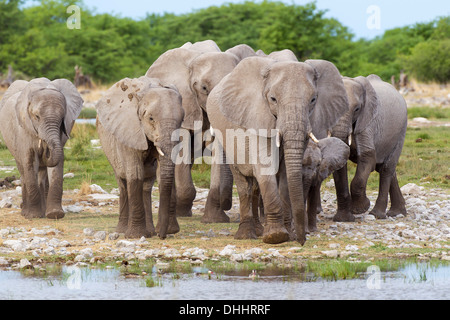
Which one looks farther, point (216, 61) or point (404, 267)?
point (216, 61)

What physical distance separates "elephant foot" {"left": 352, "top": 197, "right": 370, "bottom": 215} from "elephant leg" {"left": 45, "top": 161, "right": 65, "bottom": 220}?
3.78 m

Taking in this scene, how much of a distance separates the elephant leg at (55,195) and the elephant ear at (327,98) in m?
3.87

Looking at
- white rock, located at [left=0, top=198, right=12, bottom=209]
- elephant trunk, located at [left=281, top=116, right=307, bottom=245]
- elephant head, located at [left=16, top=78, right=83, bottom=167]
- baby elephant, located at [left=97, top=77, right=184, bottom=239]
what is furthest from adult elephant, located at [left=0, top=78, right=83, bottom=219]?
elephant trunk, located at [left=281, top=116, right=307, bottom=245]

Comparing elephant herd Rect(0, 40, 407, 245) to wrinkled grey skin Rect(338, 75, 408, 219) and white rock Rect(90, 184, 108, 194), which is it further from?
white rock Rect(90, 184, 108, 194)

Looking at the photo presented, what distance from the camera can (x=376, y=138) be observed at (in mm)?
12562

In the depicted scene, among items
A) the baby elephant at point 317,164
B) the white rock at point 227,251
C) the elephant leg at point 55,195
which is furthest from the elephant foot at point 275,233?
the elephant leg at point 55,195

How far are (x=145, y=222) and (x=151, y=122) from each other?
47.2 inches

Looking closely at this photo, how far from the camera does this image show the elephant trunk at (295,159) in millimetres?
9039

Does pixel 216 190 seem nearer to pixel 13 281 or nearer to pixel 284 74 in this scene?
pixel 284 74

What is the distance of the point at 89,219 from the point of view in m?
12.2

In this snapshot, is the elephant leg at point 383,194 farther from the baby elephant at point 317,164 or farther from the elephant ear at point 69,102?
the elephant ear at point 69,102

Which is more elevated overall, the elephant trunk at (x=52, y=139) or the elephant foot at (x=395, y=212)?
the elephant trunk at (x=52, y=139)

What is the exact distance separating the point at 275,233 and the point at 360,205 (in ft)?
9.73

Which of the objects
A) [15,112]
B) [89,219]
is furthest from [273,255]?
[15,112]
